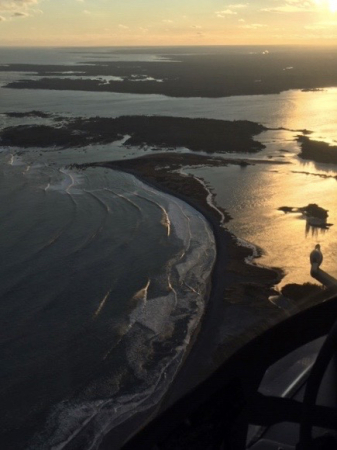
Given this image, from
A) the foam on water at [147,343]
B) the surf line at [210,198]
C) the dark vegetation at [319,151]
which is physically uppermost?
the dark vegetation at [319,151]

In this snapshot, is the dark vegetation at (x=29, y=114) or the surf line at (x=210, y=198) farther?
the dark vegetation at (x=29, y=114)

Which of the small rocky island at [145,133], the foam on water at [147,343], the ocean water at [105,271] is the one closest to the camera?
the foam on water at [147,343]

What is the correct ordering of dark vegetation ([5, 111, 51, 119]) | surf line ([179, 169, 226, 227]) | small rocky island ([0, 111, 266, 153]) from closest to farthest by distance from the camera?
surf line ([179, 169, 226, 227])
small rocky island ([0, 111, 266, 153])
dark vegetation ([5, 111, 51, 119])

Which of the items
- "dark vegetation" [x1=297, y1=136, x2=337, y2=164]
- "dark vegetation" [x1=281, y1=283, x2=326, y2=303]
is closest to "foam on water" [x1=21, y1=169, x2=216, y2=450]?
"dark vegetation" [x1=281, y1=283, x2=326, y2=303]

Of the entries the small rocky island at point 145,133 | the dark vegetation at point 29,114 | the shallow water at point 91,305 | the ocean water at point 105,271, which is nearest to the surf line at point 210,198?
the ocean water at point 105,271

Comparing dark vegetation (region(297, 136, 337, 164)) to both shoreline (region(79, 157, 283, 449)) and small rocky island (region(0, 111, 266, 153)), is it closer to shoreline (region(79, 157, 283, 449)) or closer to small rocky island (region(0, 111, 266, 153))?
small rocky island (region(0, 111, 266, 153))

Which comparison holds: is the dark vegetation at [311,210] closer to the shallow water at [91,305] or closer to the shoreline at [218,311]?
the shoreline at [218,311]
